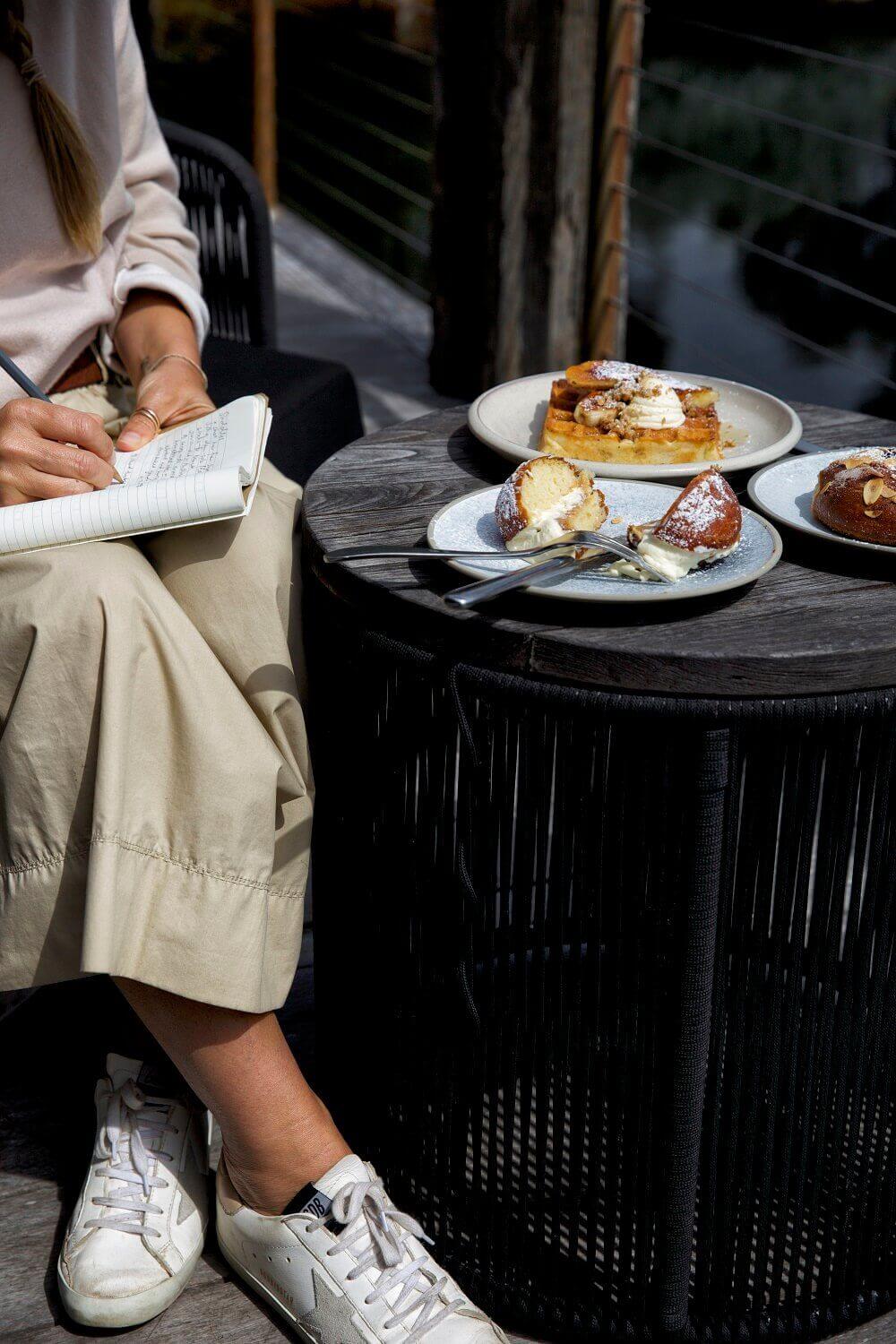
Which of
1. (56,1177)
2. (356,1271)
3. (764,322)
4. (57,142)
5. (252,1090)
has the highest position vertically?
(57,142)

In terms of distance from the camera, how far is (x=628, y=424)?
125cm

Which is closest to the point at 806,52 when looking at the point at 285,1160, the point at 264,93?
the point at 285,1160

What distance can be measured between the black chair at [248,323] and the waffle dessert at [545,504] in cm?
→ 73

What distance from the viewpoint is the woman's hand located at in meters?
1.34

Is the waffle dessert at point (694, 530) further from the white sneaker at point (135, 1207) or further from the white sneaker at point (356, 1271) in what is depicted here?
the white sneaker at point (135, 1207)

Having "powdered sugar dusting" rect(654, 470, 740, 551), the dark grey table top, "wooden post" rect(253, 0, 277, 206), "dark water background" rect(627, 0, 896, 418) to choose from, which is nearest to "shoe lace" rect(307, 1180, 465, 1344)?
the dark grey table top

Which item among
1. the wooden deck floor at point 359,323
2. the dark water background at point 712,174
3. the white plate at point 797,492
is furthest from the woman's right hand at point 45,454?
the dark water background at point 712,174

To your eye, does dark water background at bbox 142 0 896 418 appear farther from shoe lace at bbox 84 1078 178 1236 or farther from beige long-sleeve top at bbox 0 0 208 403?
shoe lace at bbox 84 1078 178 1236

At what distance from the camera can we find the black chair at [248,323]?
71.5 inches

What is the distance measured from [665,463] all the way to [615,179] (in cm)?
191

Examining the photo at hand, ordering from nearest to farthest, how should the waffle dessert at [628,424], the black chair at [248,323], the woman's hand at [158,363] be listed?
1. the waffle dessert at [628,424]
2. the woman's hand at [158,363]
3. the black chair at [248,323]

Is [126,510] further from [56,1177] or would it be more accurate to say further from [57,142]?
[56,1177]

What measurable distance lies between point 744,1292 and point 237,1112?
1.53 ft

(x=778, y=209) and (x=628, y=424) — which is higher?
(x=628, y=424)
